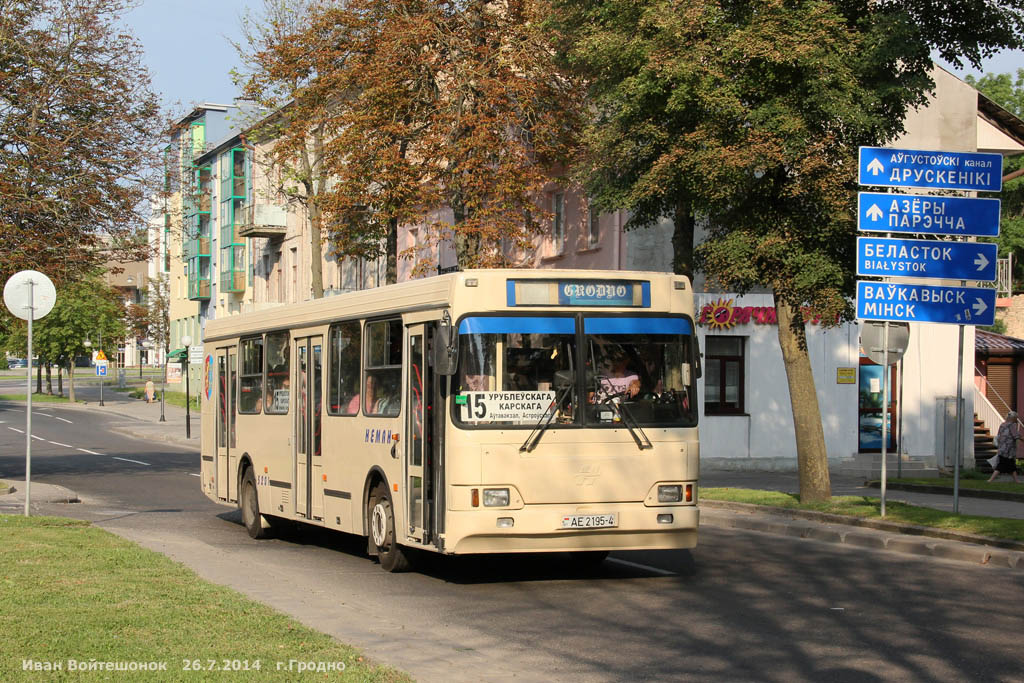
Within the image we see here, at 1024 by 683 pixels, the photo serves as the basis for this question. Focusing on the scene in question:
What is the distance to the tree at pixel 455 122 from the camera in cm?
2930

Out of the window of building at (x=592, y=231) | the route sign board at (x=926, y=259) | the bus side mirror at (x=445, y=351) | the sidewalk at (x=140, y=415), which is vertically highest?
the window of building at (x=592, y=231)

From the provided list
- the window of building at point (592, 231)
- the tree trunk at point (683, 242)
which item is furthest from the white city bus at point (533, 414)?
the window of building at point (592, 231)

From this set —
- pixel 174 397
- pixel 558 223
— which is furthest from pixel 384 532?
pixel 174 397

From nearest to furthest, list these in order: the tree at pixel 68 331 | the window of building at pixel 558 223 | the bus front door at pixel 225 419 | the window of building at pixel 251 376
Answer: the window of building at pixel 251 376
the bus front door at pixel 225 419
the window of building at pixel 558 223
the tree at pixel 68 331

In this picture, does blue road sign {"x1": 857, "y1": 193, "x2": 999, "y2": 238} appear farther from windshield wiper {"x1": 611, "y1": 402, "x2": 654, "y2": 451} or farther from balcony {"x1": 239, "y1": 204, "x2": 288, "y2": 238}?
balcony {"x1": 239, "y1": 204, "x2": 288, "y2": 238}

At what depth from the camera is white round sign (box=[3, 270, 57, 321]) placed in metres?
17.4

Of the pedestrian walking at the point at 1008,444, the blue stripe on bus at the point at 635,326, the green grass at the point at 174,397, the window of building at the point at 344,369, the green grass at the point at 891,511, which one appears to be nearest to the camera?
the blue stripe on bus at the point at 635,326

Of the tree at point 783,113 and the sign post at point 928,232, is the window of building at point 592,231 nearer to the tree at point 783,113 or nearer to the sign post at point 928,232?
the tree at point 783,113

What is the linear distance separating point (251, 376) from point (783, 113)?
8.22 meters

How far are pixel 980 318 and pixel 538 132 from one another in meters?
14.3

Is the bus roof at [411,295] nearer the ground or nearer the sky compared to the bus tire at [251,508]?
nearer the sky

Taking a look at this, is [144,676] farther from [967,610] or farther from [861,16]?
[861,16]

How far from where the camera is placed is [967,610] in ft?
35.5

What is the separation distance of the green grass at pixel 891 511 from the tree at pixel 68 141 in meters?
11.5
